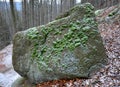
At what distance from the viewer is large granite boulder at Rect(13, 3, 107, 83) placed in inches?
200

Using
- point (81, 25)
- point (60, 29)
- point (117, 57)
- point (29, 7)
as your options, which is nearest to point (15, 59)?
point (60, 29)

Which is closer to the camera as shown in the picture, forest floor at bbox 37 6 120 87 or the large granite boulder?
forest floor at bbox 37 6 120 87

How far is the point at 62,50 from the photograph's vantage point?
5.35 meters

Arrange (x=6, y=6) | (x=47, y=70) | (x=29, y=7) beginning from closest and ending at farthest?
1. (x=47, y=70)
2. (x=29, y=7)
3. (x=6, y=6)

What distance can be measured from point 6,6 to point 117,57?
26.2m

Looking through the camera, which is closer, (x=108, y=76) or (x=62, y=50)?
(x=108, y=76)

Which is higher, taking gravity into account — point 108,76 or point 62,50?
point 62,50

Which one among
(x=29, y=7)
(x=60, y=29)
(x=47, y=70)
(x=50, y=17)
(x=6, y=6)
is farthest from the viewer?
(x=6, y=6)

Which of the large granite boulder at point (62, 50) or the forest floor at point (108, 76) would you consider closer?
the forest floor at point (108, 76)

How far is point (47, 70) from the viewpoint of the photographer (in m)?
5.31

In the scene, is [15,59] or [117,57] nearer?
[117,57]

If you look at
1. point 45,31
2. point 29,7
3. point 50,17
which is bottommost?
point 50,17

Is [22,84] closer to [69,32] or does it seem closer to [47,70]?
[47,70]

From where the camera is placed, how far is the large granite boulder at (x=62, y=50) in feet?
16.7
